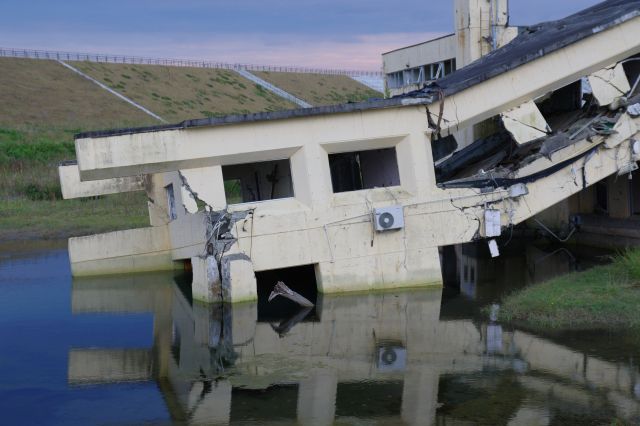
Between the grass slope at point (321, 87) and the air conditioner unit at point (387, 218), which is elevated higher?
the grass slope at point (321, 87)

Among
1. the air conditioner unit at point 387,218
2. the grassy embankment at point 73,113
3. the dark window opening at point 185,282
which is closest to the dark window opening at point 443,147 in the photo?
the dark window opening at point 185,282

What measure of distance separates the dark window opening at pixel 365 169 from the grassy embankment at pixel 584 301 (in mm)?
4475

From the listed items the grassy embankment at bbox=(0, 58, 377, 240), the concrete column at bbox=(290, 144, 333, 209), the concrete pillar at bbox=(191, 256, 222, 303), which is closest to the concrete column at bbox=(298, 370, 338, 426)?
the concrete pillar at bbox=(191, 256, 222, 303)

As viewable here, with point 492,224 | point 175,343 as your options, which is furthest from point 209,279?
point 492,224

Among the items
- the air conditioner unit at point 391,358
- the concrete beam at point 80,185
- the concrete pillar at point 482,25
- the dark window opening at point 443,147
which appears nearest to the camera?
the air conditioner unit at point 391,358

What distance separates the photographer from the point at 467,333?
12.6 meters

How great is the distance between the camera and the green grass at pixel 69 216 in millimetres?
25531

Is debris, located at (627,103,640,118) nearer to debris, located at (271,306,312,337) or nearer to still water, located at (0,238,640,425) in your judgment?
still water, located at (0,238,640,425)

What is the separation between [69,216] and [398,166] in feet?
50.2

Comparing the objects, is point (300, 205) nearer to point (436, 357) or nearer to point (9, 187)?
point (436, 357)

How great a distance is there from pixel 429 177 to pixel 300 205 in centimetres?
247

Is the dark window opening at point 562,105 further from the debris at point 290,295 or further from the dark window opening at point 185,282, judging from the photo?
the dark window opening at point 185,282

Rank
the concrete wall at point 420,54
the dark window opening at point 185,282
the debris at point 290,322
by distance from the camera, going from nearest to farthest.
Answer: the debris at point 290,322 → the dark window opening at point 185,282 → the concrete wall at point 420,54

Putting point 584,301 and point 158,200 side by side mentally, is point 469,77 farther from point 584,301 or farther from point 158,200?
point 158,200
